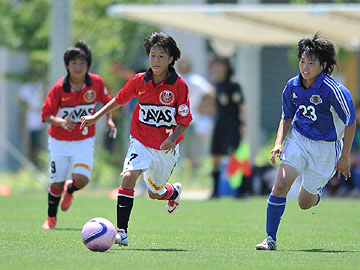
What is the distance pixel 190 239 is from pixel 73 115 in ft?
8.43

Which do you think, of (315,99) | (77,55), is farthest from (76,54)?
(315,99)

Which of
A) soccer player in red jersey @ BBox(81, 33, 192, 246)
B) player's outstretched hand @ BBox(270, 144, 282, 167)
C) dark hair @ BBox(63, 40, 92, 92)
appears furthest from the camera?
dark hair @ BBox(63, 40, 92, 92)

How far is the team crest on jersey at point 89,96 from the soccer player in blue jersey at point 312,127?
3.14 meters

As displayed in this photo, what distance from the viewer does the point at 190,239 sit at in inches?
376

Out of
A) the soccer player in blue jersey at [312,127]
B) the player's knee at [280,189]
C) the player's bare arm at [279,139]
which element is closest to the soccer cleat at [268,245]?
the soccer player in blue jersey at [312,127]

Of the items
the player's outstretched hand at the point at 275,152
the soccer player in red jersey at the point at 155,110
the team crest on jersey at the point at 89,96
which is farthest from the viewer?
the team crest on jersey at the point at 89,96

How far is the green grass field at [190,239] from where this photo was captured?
732cm

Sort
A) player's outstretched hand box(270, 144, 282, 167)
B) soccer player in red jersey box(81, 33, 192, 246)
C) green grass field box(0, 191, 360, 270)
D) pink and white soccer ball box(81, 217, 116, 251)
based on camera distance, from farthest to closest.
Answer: soccer player in red jersey box(81, 33, 192, 246) → player's outstretched hand box(270, 144, 282, 167) → pink and white soccer ball box(81, 217, 116, 251) → green grass field box(0, 191, 360, 270)

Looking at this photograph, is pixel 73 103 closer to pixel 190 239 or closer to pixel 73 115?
pixel 73 115

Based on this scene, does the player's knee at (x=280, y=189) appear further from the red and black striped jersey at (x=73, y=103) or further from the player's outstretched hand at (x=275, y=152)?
the red and black striped jersey at (x=73, y=103)

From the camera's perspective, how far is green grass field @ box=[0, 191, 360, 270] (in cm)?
732

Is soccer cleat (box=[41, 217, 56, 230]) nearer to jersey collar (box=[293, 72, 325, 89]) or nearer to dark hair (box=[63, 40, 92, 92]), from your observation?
dark hair (box=[63, 40, 92, 92])

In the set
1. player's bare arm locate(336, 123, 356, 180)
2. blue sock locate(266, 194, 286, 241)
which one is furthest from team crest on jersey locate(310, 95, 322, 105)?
blue sock locate(266, 194, 286, 241)

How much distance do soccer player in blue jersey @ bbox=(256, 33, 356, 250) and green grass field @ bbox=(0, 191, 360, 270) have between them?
59cm
